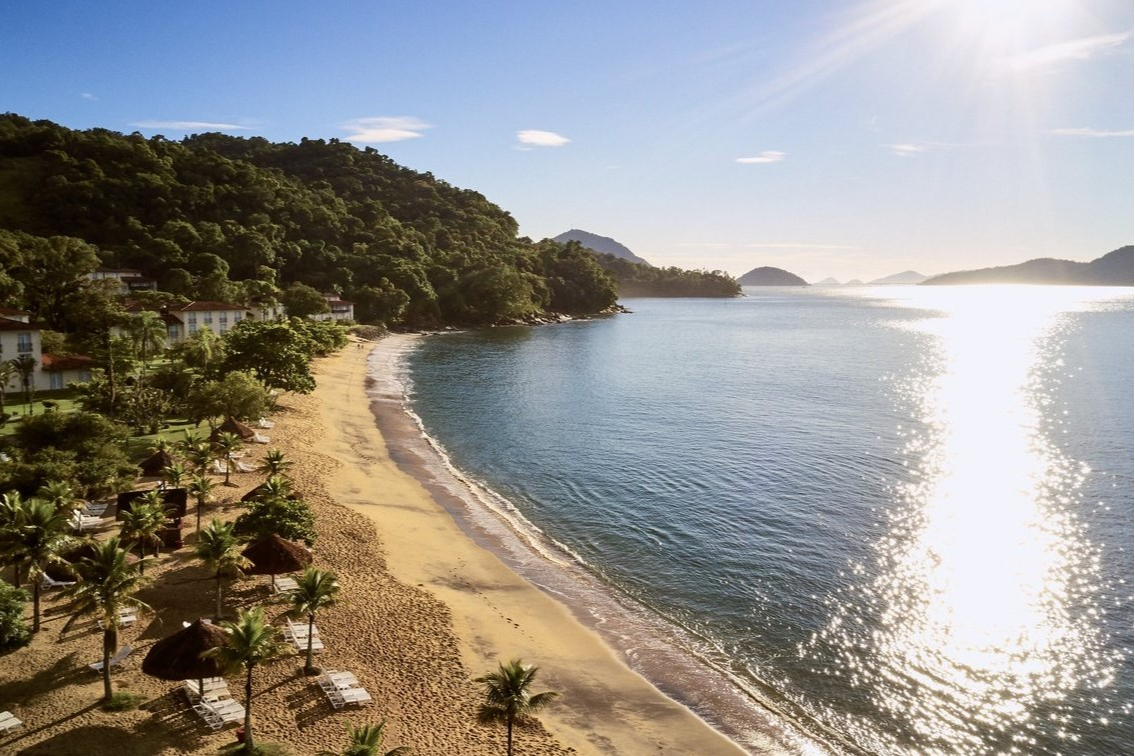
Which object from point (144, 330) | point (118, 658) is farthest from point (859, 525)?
point (144, 330)

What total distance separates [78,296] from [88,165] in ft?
265

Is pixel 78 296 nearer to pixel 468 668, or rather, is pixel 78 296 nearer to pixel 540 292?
pixel 468 668

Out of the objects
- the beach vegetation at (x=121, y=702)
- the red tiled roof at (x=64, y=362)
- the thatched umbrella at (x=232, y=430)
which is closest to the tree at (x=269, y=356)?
the thatched umbrella at (x=232, y=430)

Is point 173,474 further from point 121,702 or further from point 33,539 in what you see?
point 121,702

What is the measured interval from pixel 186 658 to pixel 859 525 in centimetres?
3716

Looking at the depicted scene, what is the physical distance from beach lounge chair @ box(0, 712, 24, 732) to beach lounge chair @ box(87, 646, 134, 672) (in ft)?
9.60

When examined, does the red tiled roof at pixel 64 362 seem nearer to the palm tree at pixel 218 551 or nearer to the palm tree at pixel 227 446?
the palm tree at pixel 227 446

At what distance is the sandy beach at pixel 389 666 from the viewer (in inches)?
785

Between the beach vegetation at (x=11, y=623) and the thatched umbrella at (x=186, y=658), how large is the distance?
704cm

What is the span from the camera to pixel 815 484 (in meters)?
49.4

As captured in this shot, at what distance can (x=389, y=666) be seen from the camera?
24.6 meters

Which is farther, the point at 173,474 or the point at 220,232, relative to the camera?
the point at 220,232

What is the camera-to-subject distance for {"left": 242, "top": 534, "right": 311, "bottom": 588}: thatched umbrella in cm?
2775

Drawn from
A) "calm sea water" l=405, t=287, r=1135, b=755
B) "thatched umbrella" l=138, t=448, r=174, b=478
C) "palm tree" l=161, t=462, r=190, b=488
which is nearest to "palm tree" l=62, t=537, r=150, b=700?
"palm tree" l=161, t=462, r=190, b=488
